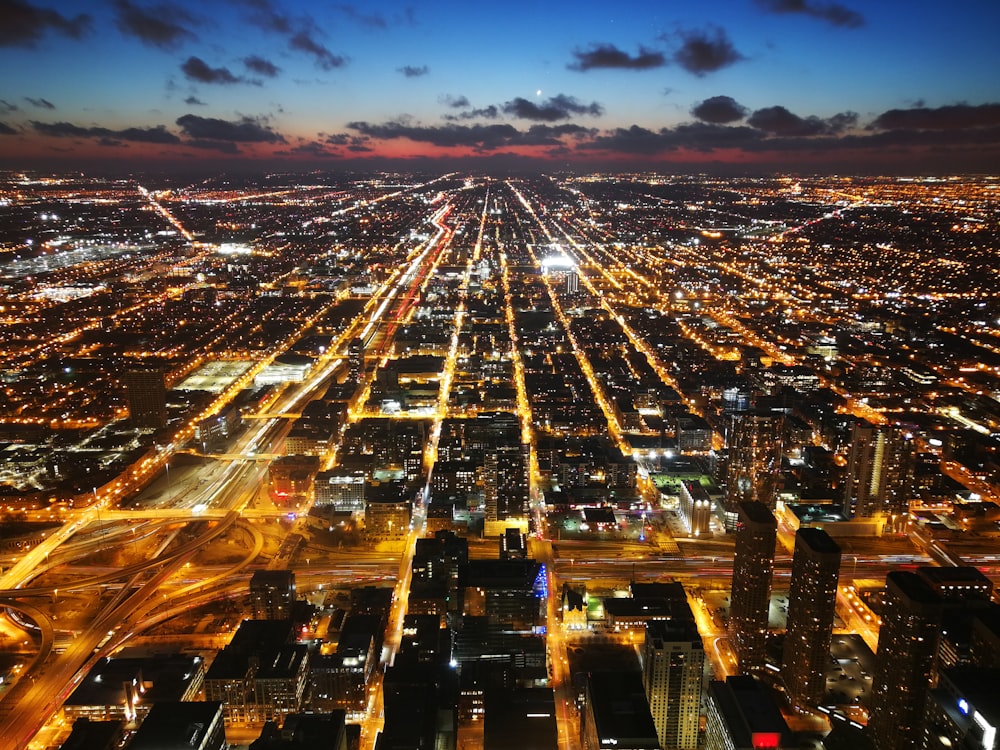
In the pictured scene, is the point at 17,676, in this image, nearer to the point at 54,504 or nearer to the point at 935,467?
the point at 54,504

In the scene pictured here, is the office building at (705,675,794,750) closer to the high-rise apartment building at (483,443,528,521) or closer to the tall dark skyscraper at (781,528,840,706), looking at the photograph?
the tall dark skyscraper at (781,528,840,706)

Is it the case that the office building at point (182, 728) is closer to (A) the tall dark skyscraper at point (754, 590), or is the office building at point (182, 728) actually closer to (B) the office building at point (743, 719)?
(B) the office building at point (743, 719)

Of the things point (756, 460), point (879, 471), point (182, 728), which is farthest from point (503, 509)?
point (182, 728)

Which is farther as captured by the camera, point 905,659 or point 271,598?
point 271,598

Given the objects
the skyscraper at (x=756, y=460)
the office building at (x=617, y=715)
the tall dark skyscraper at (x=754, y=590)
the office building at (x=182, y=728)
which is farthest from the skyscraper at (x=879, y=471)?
the office building at (x=182, y=728)

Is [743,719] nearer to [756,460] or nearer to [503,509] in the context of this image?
[503,509]

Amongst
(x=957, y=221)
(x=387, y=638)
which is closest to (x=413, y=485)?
(x=387, y=638)
